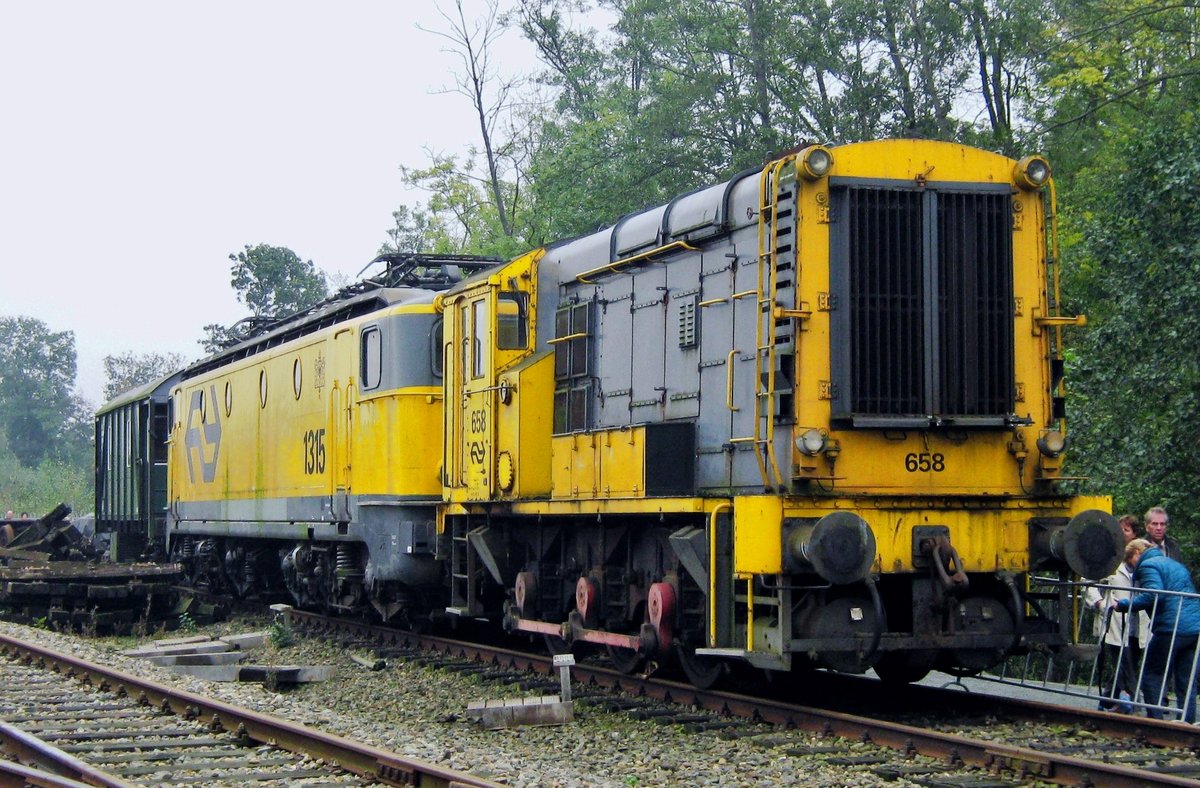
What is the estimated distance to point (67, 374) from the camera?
10125cm

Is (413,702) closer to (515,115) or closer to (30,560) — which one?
(30,560)

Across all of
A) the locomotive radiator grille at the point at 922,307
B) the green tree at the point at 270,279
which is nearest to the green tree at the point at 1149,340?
the locomotive radiator grille at the point at 922,307

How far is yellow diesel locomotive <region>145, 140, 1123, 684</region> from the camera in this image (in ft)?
29.9

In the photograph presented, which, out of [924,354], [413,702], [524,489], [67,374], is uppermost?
[67,374]

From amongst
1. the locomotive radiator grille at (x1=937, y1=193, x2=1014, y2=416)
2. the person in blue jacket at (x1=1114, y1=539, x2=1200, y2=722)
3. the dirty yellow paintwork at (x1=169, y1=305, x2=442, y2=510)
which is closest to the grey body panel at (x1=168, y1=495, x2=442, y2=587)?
the dirty yellow paintwork at (x1=169, y1=305, x2=442, y2=510)

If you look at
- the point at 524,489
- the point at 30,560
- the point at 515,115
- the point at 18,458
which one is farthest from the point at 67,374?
the point at 524,489

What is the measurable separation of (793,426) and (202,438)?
1394 centimetres

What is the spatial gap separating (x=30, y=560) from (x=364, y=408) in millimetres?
12471

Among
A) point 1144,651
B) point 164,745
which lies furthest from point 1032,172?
point 164,745

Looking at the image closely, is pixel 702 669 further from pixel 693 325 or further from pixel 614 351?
pixel 614 351

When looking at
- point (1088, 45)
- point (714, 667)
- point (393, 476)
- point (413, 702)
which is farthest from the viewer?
point (1088, 45)

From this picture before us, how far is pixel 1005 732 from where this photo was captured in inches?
346

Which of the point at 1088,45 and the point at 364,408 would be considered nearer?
the point at 364,408

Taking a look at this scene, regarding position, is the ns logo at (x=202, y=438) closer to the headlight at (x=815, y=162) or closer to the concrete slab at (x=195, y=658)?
the concrete slab at (x=195, y=658)
